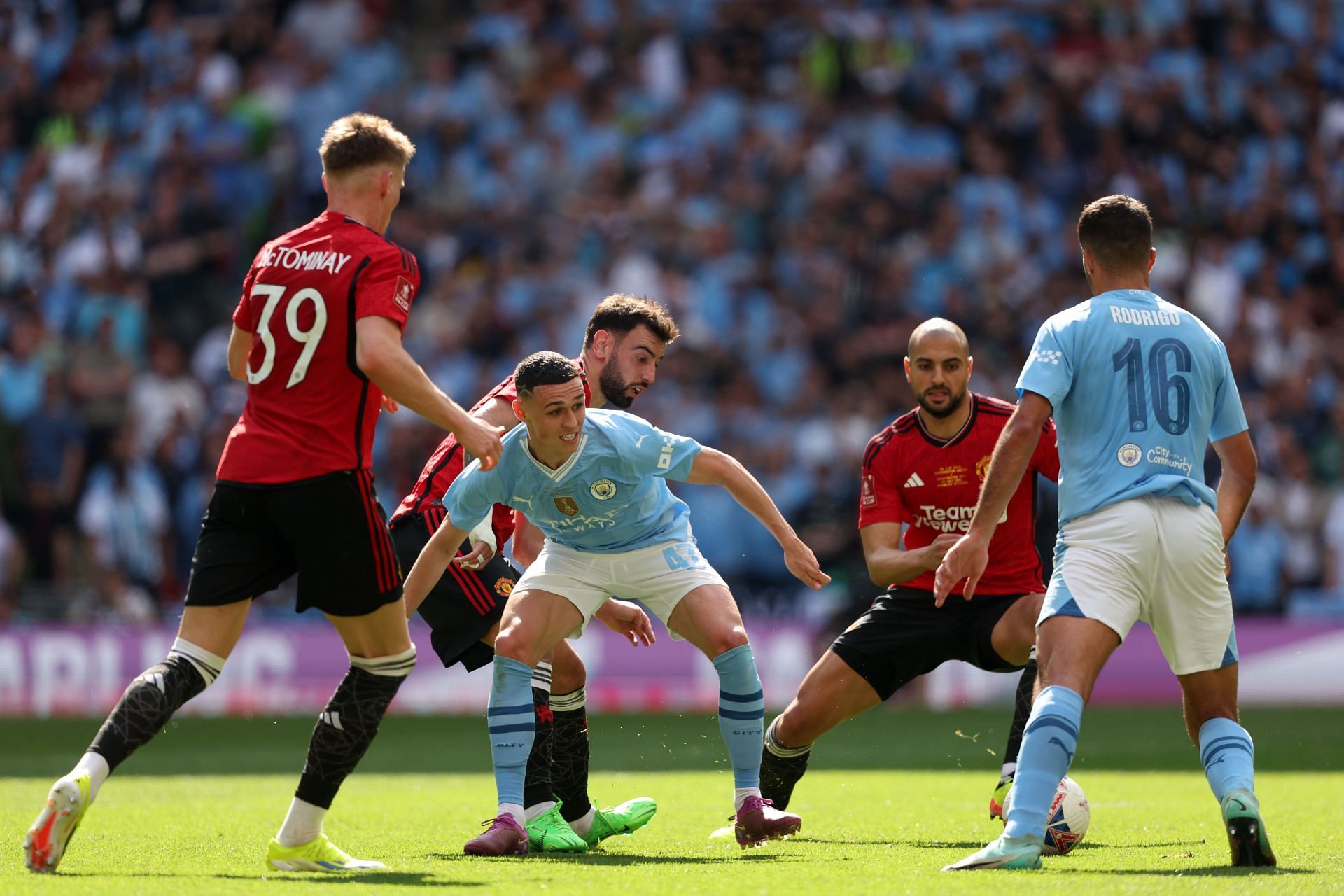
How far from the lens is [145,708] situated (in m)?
5.51

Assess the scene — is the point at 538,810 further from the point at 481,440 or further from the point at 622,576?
the point at 481,440

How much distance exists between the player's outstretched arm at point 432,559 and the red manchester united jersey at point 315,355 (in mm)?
831

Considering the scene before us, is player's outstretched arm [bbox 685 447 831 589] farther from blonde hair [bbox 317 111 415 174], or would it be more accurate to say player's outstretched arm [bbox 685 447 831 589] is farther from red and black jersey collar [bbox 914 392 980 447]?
blonde hair [bbox 317 111 415 174]

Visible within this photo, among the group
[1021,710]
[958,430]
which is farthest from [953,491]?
[1021,710]

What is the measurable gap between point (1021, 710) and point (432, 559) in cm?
261

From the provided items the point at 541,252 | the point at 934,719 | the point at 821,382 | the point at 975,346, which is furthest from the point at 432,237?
the point at 934,719

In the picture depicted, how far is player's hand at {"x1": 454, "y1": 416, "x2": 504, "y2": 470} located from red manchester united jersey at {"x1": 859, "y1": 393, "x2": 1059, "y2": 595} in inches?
101

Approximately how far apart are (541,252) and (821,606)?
→ 18.5 feet

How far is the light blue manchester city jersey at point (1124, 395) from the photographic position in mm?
5617

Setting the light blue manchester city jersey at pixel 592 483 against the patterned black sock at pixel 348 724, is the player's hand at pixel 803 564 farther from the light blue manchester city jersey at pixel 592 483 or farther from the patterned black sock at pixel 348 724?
the patterned black sock at pixel 348 724

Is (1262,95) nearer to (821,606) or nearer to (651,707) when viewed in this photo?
(821,606)

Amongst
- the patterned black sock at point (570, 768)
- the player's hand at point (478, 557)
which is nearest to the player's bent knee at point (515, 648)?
the player's hand at point (478, 557)

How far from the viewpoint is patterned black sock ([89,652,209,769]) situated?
5.48m

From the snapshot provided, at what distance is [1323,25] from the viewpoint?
66.4 feet
